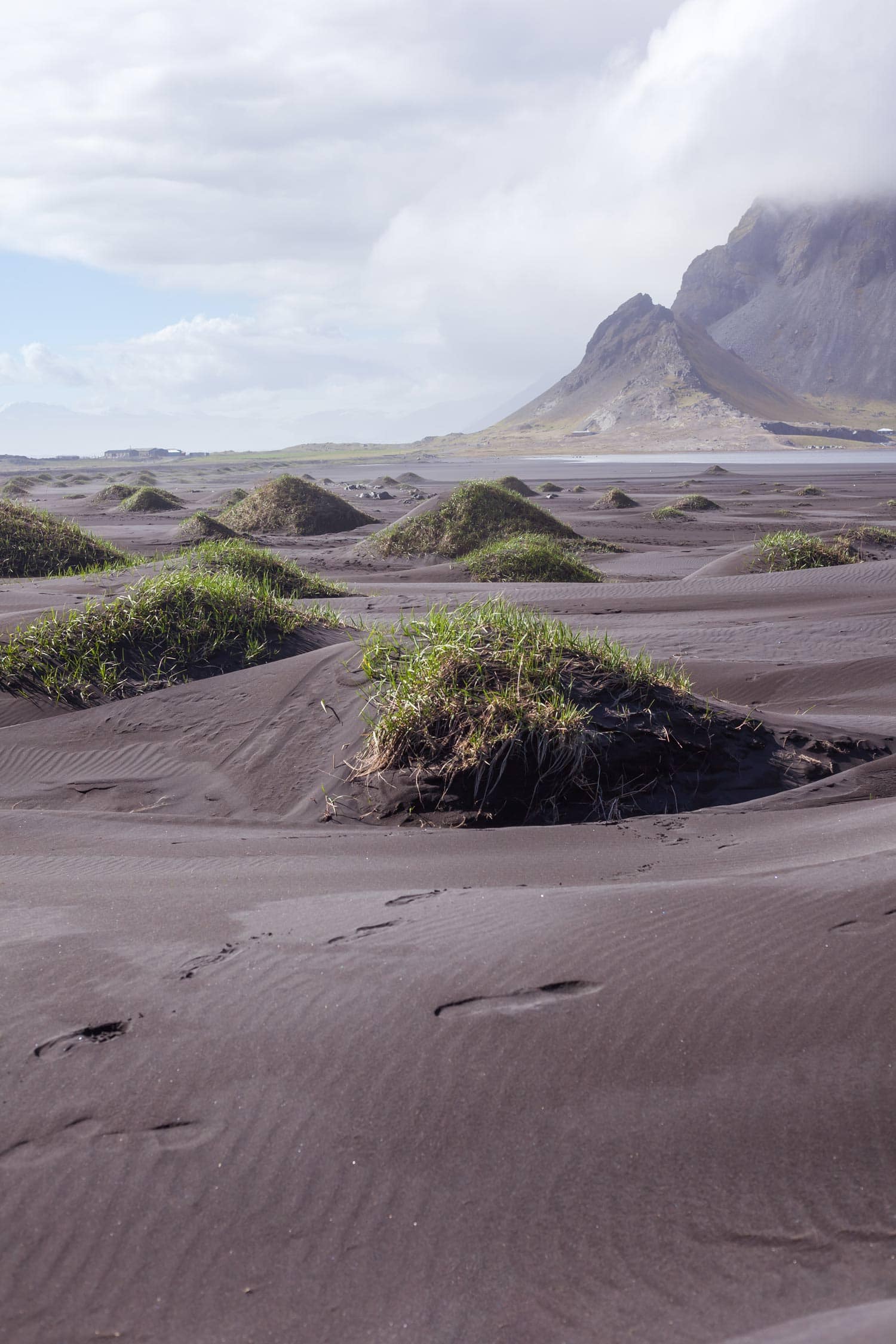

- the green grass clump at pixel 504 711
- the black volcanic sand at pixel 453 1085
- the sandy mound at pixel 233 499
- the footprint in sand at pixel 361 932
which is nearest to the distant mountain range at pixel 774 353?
the sandy mound at pixel 233 499

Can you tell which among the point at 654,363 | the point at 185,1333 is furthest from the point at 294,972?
the point at 654,363

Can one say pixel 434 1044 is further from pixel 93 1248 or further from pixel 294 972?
pixel 93 1248

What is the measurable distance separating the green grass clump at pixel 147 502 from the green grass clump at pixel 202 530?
29.4ft

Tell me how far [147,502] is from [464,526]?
14.8 m

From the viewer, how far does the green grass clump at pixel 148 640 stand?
698cm

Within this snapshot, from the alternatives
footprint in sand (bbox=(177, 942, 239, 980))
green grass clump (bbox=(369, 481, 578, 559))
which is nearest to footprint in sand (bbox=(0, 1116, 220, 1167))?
footprint in sand (bbox=(177, 942, 239, 980))

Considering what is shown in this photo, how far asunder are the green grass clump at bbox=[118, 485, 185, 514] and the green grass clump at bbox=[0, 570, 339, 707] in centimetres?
2170

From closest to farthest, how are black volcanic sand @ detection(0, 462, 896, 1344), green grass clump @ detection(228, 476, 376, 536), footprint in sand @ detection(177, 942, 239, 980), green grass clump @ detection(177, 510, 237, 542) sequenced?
black volcanic sand @ detection(0, 462, 896, 1344) → footprint in sand @ detection(177, 942, 239, 980) → green grass clump @ detection(177, 510, 237, 542) → green grass clump @ detection(228, 476, 376, 536)

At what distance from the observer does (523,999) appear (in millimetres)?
2684

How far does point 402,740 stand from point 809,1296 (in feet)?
11.2

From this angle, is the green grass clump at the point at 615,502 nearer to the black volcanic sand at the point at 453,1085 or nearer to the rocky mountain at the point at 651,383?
the black volcanic sand at the point at 453,1085

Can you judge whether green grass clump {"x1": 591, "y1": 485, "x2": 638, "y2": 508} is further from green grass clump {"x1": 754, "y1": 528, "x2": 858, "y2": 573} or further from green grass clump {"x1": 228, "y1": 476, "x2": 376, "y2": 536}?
green grass clump {"x1": 754, "y1": 528, "x2": 858, "y2": 573}

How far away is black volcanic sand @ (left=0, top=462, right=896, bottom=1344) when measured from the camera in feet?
6.11

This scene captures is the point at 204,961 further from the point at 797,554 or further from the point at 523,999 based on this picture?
the point at 797,554
